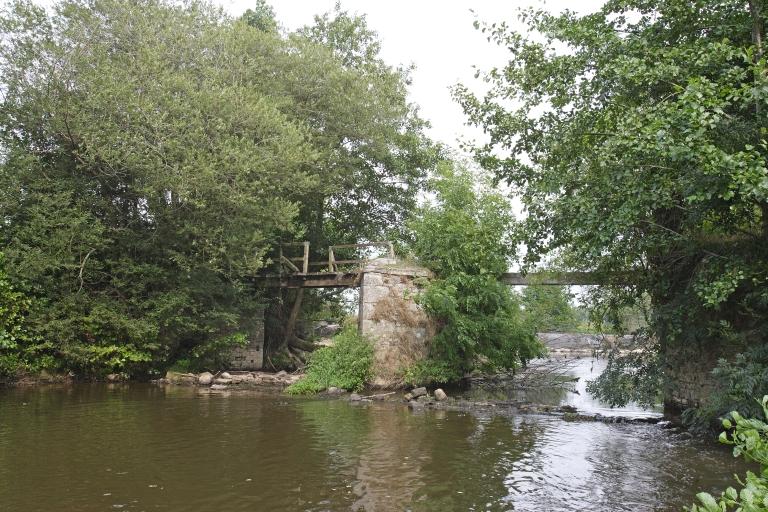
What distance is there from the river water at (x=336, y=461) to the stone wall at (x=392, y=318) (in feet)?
13.8

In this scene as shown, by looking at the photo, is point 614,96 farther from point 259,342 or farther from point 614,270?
point 259,342

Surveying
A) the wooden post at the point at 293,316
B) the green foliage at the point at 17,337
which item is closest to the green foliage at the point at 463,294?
the wooden post at the point at 293,316

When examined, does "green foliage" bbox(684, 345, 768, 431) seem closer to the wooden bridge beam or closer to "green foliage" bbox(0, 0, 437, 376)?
the wooden bridge beam

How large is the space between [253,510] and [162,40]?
652 inches

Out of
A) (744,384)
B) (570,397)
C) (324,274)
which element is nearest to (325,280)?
(324,274)

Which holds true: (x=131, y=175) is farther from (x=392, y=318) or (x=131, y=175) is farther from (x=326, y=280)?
(x=392, y=318)

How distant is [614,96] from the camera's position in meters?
9.40

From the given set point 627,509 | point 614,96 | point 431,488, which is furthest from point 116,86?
point 627,509

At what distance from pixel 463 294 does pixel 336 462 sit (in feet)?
32.5

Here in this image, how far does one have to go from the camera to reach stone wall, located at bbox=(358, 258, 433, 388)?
16281 millimetres

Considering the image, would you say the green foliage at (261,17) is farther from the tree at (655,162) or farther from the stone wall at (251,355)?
the tree at (655,162)

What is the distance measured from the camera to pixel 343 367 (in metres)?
16.2

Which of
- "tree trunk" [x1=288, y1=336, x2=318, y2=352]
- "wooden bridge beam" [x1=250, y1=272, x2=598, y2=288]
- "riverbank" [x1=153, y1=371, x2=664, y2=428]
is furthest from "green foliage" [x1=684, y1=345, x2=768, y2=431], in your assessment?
"tree trunk" [x1=288, y1=336, x2=318, y2=352]

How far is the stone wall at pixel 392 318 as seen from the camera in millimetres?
16281
